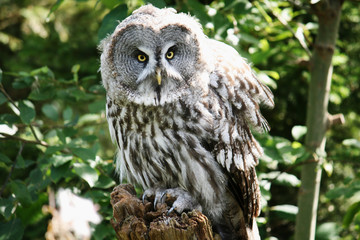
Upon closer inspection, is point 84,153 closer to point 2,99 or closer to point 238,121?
point 2,99

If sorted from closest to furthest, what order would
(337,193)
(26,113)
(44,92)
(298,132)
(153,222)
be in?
(153,222) < (26,113) < (337,193) < (44,92) < (298,132)

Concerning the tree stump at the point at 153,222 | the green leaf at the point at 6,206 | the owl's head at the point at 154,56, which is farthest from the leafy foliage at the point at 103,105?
the tree stump at the point at 153,222

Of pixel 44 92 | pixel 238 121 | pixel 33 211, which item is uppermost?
pixel 44 92

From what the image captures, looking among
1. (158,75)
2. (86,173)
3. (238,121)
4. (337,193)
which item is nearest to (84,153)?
(86,173)

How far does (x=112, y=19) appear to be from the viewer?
103 inches

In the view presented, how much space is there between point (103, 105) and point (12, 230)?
96 cm

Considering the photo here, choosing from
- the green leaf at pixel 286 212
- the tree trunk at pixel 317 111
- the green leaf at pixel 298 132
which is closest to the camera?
the green leaf at pixel 298 132

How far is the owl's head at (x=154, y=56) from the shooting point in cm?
244

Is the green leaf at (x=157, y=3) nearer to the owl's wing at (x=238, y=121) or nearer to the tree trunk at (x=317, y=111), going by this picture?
the owl's wing at (x=238, y=121)

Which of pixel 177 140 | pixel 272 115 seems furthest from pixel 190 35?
pixel 272 115

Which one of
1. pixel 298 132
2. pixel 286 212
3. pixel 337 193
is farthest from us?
pixel 286 212

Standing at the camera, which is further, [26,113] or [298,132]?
[298,132]

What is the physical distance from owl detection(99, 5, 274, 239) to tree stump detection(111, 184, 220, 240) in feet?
0.55

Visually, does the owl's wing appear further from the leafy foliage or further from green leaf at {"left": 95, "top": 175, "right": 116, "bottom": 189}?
green leaf at {"left": 95, "top": 175, "right": 116, "bottom": 189}
